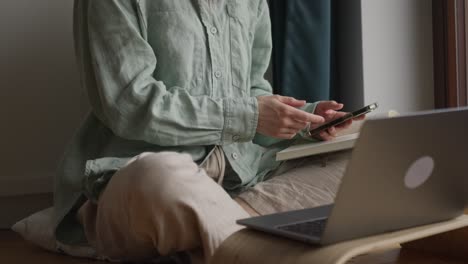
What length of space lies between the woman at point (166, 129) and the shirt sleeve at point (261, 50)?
7 centimetres

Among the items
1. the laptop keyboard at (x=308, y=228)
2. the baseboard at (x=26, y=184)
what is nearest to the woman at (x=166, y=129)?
the laptop keyboard at (x=308, y=228)

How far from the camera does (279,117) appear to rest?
1344 millimetres

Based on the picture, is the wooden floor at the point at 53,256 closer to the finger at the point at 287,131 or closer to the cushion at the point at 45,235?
the cushion at the point at 45,235

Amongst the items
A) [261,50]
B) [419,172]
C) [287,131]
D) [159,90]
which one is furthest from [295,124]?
[419,172]

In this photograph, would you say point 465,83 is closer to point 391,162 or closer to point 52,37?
point 52,37

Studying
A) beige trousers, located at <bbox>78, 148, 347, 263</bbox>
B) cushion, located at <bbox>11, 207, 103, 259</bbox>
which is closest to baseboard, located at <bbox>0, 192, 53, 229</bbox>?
cushion, located at <bbox>11, 207, 103, 259</bbox>

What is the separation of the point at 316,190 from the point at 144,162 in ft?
1.43

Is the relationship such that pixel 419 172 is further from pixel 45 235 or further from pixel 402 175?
pixel 45 235

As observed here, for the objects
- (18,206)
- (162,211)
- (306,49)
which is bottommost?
(18,206)

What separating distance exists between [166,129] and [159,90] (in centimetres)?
7

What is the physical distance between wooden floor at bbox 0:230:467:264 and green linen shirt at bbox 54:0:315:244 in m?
0.06

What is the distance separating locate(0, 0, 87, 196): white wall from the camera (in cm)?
183

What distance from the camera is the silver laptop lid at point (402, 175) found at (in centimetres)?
80

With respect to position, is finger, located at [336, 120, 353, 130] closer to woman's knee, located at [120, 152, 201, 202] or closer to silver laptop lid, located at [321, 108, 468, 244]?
woman's knee, located at [120, 152, 201, 202]
